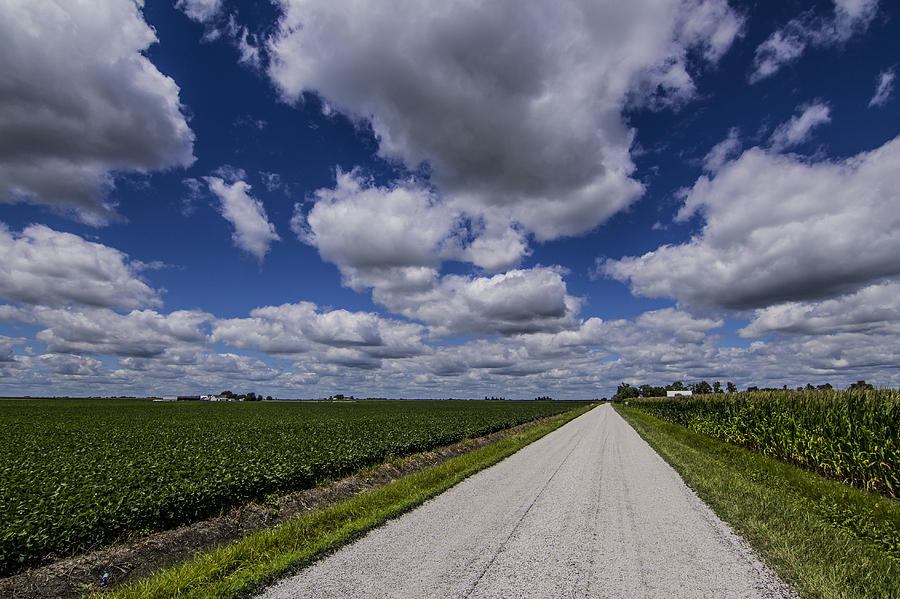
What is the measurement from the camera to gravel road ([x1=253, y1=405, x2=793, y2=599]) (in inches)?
206

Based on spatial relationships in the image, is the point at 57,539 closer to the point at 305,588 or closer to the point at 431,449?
the point at 305,588

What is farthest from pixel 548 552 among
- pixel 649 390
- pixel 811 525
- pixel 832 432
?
pixel 649 390

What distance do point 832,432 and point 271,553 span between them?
16.8m

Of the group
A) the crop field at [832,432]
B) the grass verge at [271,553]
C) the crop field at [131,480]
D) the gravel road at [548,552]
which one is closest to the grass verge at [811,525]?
the gravel road at [548,552]

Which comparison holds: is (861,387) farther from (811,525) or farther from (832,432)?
(811,525)

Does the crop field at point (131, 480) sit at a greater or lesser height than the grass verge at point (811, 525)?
greater

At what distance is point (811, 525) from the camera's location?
302 inches

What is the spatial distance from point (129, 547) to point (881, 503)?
15.3 meters

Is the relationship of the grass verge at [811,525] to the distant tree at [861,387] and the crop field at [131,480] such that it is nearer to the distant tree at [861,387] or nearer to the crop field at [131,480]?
the distant tree at [861,387]

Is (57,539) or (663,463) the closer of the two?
(57,539)

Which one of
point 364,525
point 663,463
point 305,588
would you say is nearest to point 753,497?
point 663,463

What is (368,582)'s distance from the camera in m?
5.41

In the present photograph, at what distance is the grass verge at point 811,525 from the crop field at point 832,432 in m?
1.39

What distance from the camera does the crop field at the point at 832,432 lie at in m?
11.6
